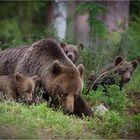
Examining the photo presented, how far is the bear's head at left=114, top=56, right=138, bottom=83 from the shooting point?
51.6 ft

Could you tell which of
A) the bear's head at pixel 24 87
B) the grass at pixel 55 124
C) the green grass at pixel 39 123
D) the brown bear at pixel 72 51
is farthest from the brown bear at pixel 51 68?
the brown bear at pixel 72 51

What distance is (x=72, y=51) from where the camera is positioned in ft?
57.4

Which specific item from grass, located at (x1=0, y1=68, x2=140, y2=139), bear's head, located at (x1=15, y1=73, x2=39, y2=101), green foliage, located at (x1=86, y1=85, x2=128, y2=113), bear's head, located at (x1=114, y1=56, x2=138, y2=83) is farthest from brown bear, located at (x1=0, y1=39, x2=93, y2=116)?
bear's head, located at (x1=114, y1=56, x2=138, y2=83)

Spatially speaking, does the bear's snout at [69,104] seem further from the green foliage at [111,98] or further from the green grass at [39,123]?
the green foliage at [111,98]

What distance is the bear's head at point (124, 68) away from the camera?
51.6 ft

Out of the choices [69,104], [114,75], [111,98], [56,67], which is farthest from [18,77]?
[114,75]

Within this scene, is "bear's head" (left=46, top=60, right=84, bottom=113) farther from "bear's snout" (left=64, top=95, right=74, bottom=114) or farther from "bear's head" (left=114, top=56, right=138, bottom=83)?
"bear's head" (left=114, top=56, right=138, bottom=83)

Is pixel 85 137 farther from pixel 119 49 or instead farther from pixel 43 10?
pixel 43 10

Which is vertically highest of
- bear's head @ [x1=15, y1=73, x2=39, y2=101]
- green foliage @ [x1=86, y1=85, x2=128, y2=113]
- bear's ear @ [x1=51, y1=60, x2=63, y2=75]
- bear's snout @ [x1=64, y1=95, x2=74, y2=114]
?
bear's ear @ [x1=51, y1=60, x2=63, y2=75]

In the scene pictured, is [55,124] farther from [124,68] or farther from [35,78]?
[124,68]

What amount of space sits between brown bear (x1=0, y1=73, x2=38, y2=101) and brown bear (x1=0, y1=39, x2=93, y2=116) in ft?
0.98

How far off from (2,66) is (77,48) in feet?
10.7

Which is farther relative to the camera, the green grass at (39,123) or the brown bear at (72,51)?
the brown bear at (72,51)

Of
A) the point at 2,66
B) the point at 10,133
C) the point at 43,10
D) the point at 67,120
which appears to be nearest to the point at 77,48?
the point at 2,66
